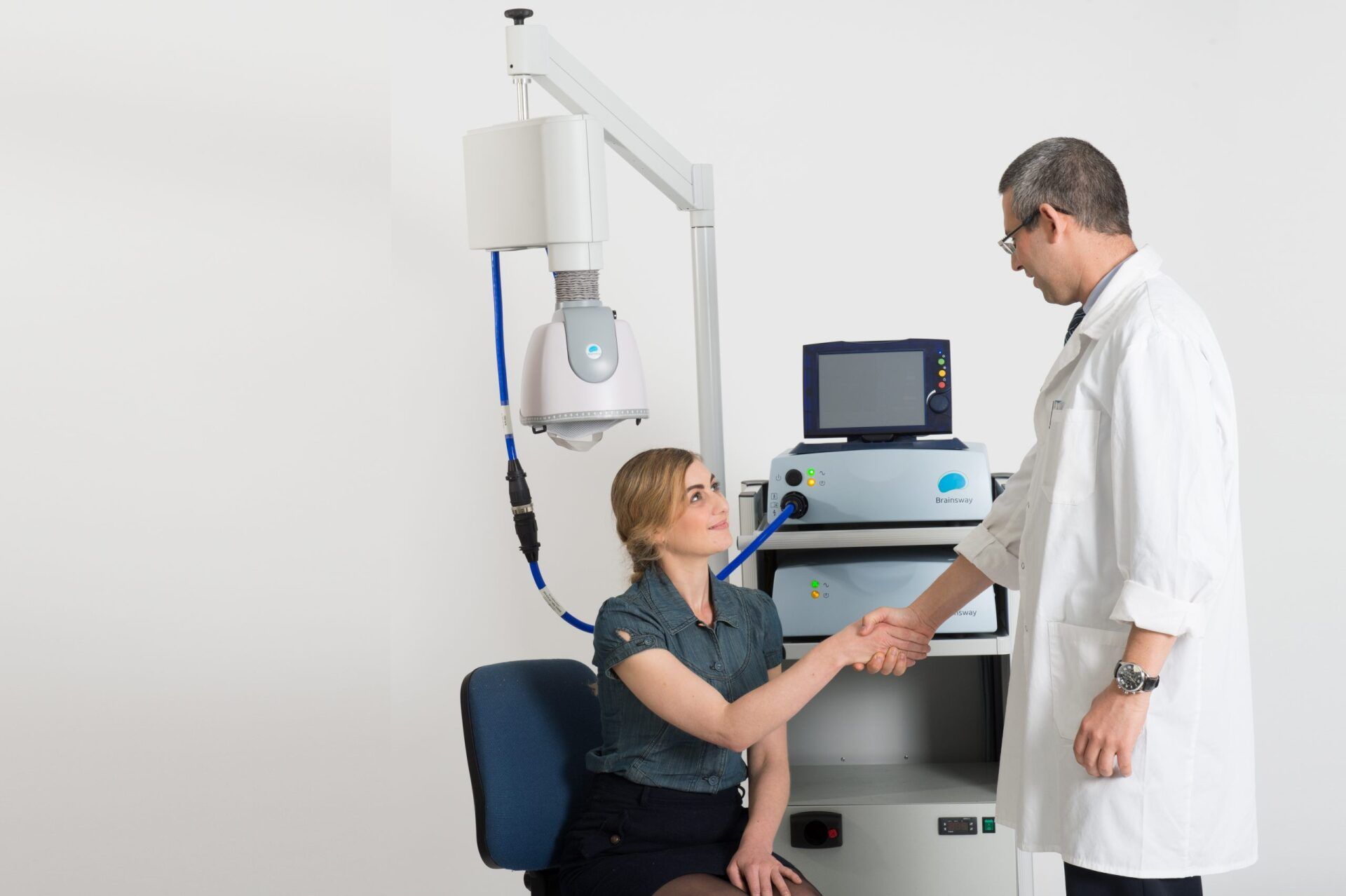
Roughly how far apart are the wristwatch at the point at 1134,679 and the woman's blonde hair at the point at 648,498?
0.64 m

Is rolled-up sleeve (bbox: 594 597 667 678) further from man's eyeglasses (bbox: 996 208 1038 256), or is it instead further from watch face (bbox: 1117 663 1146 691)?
man's eyeglasses (bbox: 996 208 1038 256)

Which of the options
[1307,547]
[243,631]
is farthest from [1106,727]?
[243,631]

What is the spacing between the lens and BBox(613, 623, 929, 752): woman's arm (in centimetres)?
163

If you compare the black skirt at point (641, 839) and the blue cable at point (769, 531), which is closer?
the black skirt at point (641, 839)

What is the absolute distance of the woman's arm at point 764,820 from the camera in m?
1.66

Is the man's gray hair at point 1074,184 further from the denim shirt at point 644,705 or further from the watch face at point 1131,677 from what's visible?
the denim shirt at point 644,705

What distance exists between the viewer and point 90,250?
2.91m

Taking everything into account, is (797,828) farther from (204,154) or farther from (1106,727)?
(204,154)

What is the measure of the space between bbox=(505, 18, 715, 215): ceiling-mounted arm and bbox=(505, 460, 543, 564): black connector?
517 mm

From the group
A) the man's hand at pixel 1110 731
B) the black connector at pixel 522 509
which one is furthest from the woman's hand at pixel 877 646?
the black connector at pixel 522 509

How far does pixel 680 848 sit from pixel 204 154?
219cm

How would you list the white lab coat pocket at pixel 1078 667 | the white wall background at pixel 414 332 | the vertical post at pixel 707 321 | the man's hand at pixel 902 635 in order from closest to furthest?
the white lab coat pocket at pixel 1078 667 → the man's hand at pixel 902 635 → the vertical post at pixel 707 321 → the white wall background at pixel 414 332

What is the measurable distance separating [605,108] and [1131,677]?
3.56ft

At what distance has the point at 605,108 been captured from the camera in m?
1.86
